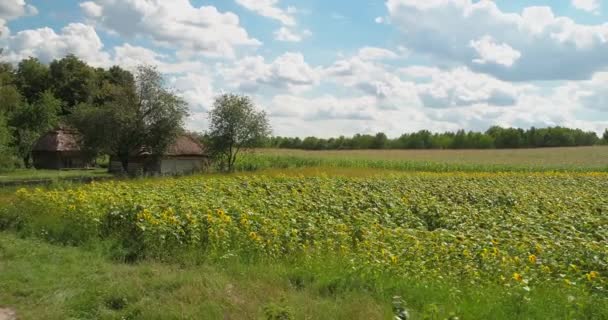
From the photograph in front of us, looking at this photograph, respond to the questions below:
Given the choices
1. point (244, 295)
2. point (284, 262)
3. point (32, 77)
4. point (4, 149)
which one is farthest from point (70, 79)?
point (244, 295)

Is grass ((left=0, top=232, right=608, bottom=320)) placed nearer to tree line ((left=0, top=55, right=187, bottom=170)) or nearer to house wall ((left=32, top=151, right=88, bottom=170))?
tree line ((left=0, top=55, right=187, bottom=170))

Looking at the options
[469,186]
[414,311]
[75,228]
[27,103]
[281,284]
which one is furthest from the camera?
[27,103]

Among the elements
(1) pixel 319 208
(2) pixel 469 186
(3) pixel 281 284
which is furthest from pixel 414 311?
(2) pixel 469 186

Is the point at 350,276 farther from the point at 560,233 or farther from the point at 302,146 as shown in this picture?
the point at 302,146

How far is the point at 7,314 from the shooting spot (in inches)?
261

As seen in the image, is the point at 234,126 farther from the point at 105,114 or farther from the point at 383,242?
the point at 383,242

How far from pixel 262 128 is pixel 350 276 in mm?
39117

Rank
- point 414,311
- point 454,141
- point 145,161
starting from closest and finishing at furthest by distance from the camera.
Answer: point 414,311, point 145,161, point 454,141

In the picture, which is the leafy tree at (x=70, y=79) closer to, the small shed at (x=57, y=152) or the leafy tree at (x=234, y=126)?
the small shed at (x=57, y=152)

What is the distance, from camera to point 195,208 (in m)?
10.8

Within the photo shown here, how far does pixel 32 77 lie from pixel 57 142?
13.6 meters

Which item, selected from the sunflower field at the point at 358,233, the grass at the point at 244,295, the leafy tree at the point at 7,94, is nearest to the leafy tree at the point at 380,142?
the leafy tree at the point at 7,94

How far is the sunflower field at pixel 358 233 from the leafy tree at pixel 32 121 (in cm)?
4705

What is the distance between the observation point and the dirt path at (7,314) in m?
6.50
